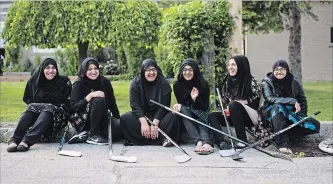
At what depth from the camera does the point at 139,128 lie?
18.2 ft

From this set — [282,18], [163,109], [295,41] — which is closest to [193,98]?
[163,109]

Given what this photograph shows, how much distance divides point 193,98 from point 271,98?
0.91 metres

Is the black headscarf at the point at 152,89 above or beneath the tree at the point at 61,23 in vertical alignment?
beneath

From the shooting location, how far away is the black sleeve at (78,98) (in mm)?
5482

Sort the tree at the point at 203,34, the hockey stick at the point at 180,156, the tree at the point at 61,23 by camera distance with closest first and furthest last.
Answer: the hockey stick at the point at 180,156
the tree at the point at 203,34
the tree at the point at 61,23

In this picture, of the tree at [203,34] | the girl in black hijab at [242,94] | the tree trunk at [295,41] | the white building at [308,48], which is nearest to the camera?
the girl in black hijab at [242,94]

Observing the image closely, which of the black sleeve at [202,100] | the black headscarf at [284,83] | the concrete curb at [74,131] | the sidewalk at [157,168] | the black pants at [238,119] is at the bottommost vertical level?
the sidewalk at [157,168]

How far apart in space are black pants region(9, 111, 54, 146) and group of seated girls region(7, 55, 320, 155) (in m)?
0.01

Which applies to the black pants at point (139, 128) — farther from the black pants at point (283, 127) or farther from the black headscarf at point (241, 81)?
the black pants at point (283, 127)

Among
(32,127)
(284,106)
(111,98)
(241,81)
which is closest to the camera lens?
(32,127)

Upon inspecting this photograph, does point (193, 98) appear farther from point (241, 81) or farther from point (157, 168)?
point (157, 168)

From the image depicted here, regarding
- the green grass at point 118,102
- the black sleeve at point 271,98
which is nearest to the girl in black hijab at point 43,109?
the green grass at point 118,102

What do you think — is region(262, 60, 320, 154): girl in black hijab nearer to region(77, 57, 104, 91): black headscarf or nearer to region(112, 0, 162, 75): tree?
region(77, 57, 104, 91): black headscarf

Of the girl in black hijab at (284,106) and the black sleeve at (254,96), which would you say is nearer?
the girl in black hijab at (284,106)
